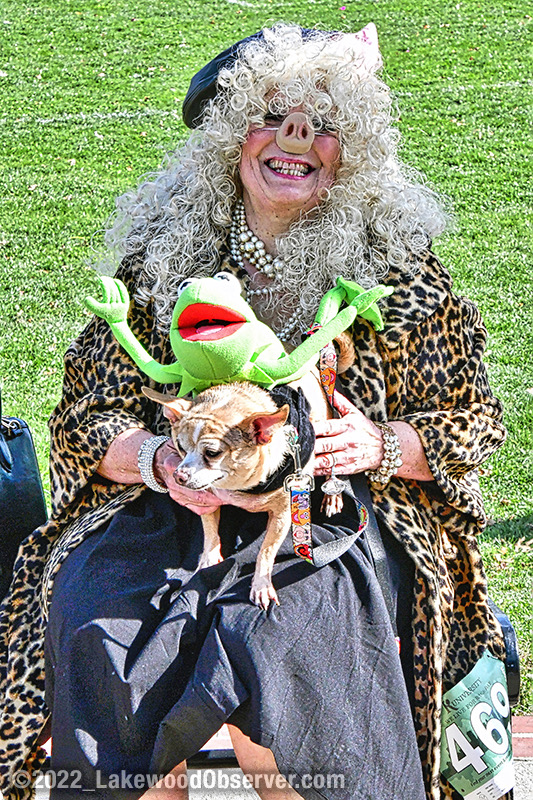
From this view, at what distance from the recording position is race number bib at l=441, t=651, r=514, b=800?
2770mm

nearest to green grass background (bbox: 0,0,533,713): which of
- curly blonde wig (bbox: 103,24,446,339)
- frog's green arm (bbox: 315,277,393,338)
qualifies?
curly blonde wig (bbox: 103,24,446,339)

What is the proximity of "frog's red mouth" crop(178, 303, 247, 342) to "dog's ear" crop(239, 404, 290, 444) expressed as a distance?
0.72 ft

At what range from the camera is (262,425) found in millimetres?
2307

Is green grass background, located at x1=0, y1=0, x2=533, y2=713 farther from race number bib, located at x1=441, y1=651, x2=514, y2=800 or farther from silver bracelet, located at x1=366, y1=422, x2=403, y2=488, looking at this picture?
silver bracelet, located at x1=366, y1=422, x2=403, y2=488

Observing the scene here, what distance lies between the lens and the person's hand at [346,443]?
2.76m

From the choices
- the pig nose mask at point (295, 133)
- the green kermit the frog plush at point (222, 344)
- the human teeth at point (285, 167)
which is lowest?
the green kermit the frog plush at point (222, 344)

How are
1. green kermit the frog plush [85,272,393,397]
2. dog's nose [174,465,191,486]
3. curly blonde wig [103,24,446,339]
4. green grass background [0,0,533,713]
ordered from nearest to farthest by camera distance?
1. dog's nose [174,465,191,486]
2. green kermit the frog plush [85,272,393,397]
3. curly blonde wig [103,24,446,339]
4. green grass background [0,0,533,713]

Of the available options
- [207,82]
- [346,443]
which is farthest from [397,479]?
[207,82]

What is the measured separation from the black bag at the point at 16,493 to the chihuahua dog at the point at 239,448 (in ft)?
2.78

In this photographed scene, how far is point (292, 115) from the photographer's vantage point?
9.60 feet

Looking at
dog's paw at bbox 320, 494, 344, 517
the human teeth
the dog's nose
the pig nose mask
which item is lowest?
dog's paw at bbox 320, 494, 344, 517

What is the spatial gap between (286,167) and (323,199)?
0.54 ft

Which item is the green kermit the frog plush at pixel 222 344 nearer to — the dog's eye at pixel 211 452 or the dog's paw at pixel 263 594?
the dog's eye at pixel 211 452
